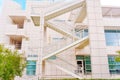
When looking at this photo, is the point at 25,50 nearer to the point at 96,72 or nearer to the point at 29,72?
the point at 29,72

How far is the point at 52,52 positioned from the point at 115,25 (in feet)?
32.7

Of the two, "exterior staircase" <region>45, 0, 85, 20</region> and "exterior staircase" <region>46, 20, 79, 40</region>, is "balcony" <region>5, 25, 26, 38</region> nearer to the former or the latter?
"exterior staircase" <region>46, 20, 79, 40</region>

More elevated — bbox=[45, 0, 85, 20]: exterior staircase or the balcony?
bbox=[45, 0, 85, 20]: exterior staircase

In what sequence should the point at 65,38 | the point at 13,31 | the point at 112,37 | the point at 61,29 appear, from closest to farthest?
the point at 61,29
the point at 65,38
the point at 112,37
the point at 13,31

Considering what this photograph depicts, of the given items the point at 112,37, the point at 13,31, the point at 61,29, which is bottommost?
the point at 112,37

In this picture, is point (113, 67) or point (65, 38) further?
point (113, 67)

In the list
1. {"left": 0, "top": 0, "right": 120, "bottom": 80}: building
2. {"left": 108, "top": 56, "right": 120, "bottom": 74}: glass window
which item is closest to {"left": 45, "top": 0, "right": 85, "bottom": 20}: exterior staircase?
{"left": 0, "top": 0, "right": 120, "bottom": 80}: building

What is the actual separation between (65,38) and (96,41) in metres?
4.08

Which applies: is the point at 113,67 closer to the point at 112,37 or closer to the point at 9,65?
the point at 112,37

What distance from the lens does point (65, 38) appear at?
2014 centimetres

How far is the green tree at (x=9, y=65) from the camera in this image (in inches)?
524

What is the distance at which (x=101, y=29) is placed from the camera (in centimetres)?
1761

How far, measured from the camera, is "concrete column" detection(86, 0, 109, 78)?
16344 millimetres

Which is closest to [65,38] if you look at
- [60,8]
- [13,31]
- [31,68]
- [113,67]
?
[60,8]
